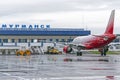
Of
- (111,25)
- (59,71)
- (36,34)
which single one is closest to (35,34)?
(36,34)

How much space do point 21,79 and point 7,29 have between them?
421 ft

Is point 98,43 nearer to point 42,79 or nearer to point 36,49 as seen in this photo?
point 36,49

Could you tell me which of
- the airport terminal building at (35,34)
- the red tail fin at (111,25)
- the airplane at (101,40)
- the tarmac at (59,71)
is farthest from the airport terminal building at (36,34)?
the tarmac at (59,71)

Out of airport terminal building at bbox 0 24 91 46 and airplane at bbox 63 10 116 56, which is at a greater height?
airplane at bbox 63 10 116 56

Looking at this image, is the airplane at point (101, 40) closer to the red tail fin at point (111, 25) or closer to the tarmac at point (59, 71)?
the red tail fin at point (111, 25)

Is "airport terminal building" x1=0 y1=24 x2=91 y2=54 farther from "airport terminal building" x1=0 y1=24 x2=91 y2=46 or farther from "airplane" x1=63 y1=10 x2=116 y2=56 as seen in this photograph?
"airplane" x1=63 y1=10 x2=116 y2=56

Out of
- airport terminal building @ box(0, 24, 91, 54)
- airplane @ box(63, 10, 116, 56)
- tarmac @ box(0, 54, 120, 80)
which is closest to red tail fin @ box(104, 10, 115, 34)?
airplane @ box(63, 10, 116, 56)

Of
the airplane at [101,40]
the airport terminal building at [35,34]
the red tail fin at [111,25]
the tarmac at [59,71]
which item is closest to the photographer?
the tarmac at [59,71]

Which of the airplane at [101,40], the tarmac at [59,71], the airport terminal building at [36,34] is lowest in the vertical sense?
the airport terminal building at [36,34]

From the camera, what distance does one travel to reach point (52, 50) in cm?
10231

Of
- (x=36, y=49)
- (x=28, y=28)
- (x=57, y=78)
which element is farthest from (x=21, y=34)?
(x=57, y=78)

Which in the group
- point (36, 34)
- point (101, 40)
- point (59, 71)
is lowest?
point (36, 34)

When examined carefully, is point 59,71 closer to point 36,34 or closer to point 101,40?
point 101,40

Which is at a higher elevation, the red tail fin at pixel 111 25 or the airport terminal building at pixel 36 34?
the red tail fin at pixel 111 25
